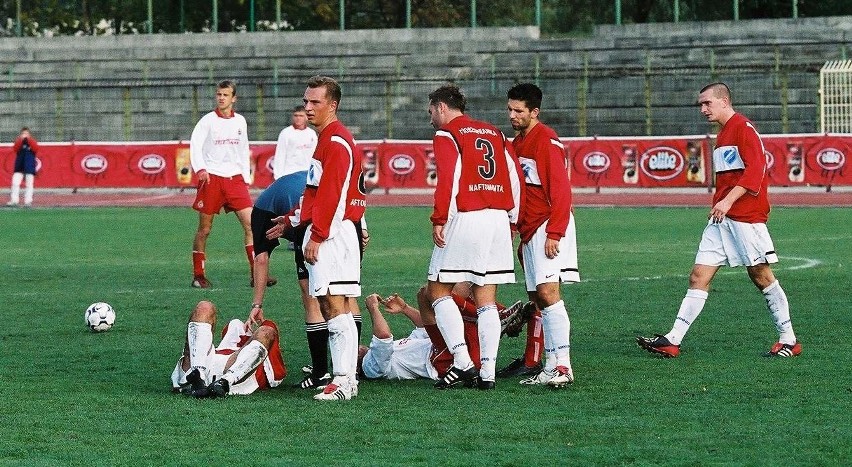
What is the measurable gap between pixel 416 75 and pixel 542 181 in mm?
31728

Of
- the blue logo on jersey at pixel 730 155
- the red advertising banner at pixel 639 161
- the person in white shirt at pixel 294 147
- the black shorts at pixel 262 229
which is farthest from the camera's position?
the red advertising banner at pixel 639 161

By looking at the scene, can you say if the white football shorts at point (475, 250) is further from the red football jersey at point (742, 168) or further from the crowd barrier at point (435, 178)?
the crowd barrier at point (435, 178)

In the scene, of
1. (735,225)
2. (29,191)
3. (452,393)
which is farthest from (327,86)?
(29,191)

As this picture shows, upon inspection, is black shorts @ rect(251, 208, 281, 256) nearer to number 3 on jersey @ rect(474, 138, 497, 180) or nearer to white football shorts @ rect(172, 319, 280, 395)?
white football shorts @ rect(172, 319, 280, 395)

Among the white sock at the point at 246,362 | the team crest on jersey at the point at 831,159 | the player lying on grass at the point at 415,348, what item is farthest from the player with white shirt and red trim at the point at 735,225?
the team crest on jersey at the point at 831,159

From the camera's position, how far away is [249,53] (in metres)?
42.9

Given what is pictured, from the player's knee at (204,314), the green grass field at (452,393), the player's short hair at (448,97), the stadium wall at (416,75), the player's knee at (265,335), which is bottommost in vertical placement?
the green grass field at (452,393)

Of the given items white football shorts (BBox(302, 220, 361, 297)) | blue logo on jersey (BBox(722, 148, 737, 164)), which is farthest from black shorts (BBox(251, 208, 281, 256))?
Answer: blue logo on jersey (BBox(722, 148, 737, 164))

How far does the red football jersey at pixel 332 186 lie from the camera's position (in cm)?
839

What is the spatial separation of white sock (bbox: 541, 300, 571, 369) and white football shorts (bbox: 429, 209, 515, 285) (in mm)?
375

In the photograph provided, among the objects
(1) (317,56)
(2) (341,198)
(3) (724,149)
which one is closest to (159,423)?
(2) (341,198)

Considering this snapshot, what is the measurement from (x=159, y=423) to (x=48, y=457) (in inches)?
37.3

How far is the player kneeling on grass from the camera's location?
8.66 m

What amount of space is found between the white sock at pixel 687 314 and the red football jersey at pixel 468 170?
2.04 metres
